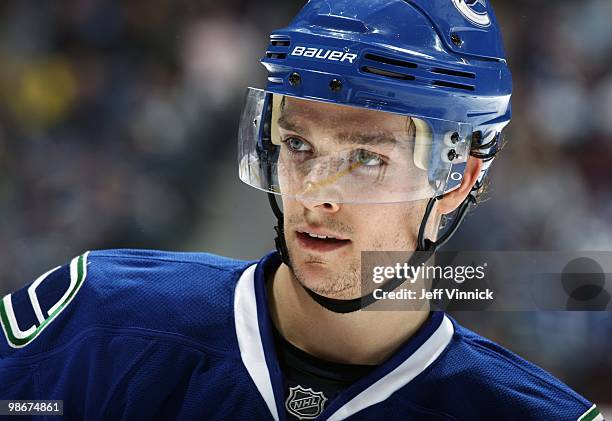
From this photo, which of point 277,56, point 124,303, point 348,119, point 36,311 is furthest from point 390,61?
point 36,311

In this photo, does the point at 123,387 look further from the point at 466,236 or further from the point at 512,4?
the point at 512,4

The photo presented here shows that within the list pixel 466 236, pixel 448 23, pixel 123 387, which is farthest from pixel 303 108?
pixel 466 236

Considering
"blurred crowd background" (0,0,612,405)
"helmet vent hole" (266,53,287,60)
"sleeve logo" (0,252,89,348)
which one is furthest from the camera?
"blurred crowd background" (0,0,612,405)

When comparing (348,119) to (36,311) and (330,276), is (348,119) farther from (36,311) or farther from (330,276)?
(36,311)

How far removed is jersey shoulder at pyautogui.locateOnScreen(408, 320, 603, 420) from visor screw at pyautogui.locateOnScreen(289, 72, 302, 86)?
65cm

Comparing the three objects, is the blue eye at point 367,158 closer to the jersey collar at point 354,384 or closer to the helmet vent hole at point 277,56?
the helmet vent hole at point 277,56

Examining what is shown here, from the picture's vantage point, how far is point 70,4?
4836 mm

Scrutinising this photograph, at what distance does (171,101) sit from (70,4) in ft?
2.69

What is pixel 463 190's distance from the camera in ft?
7.26

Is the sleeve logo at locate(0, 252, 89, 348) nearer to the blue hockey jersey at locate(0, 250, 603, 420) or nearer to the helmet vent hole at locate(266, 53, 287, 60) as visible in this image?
the blue hockey jersey at locate(0, 250, 603, 420)

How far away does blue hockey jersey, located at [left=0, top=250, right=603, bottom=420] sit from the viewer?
2.04 metres

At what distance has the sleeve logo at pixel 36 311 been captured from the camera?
7.09 feet

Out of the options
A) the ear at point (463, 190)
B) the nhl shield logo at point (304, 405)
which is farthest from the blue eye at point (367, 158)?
the nhl shield logo at point (304, 405)

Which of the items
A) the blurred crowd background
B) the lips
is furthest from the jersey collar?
the blurred crowd background
